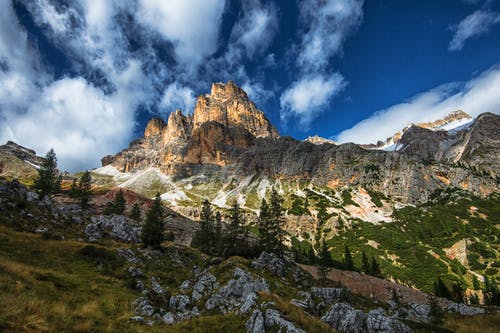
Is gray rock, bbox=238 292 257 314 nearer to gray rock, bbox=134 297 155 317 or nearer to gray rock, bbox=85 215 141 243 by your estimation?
gray rock, bbox=134 297 155 317

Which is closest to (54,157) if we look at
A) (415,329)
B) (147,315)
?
(147,315)

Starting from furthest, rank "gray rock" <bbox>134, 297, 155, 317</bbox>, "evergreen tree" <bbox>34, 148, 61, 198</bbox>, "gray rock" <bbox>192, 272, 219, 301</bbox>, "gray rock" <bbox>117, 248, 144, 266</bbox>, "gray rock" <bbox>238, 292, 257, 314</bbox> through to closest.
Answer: "evergreen tree" <bbox>34, 148, 61, 198</bbox>, "gray rock" <bbox>117, 248, 144, 266</bbox>, "gray rock" <bbox>192, 272, 219, 301</bbox>, "gray rock" <bbox>134, 297, 155, 317</bbox>, "gray rock" <bbox>238, 292, 257, 314</bbox>

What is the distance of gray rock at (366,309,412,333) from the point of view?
1579cm

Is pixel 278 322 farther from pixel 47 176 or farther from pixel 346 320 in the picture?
pixel 47 176

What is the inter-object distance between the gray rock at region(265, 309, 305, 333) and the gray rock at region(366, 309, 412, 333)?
24.0ft

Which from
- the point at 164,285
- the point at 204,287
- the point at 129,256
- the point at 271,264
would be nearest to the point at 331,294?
the point at 271,264

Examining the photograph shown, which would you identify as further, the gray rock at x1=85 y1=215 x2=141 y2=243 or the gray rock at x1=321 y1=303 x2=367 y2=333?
the gray rock at x1=85 y1=215 x2=141 y2=243

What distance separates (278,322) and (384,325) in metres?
8.19

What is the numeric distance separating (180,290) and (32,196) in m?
34.9

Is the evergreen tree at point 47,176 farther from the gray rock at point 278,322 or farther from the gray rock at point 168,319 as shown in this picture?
the gray rock at point 278,322

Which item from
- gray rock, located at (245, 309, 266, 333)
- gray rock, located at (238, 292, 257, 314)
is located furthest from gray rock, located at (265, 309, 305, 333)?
gray rock, located at (238, 292, 257, 314)

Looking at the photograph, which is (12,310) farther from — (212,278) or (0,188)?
(0,188)

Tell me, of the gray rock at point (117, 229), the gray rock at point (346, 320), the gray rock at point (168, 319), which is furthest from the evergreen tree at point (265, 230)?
the gray rock at point (168, 319)

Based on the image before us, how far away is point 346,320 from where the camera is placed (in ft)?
59.2
